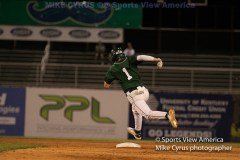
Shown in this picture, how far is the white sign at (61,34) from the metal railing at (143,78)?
2.49 metres

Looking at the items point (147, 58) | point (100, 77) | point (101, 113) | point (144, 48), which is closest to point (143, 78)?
point (100, 77)

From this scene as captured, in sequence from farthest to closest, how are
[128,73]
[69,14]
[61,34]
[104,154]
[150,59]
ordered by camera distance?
[61,34]
[69,14]
[128,73]
[150,59]
[104,154]

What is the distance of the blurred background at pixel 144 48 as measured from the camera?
25.6 metres

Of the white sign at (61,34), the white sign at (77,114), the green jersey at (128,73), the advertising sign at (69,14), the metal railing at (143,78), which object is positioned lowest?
A: the white sign at (77,114)

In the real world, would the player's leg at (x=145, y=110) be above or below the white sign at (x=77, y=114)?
above

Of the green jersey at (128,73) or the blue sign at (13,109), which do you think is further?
the blue sign at (13,109)

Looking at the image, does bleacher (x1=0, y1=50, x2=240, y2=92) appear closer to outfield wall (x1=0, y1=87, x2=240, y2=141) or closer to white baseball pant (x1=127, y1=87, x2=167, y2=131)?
outfield wall (x1=0, y1=87, x2=240, y2=141)

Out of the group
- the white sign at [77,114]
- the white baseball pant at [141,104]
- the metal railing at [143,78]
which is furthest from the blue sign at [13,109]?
the white baseball pant at [141,104]

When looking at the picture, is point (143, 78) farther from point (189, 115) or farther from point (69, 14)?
point (69, 14)

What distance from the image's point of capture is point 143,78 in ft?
86.8

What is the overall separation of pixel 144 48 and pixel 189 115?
21.0ft

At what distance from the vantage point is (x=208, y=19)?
1244 inches

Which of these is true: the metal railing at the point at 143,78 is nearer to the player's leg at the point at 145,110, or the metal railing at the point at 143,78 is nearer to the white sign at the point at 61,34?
the white sign at the point at 61,34

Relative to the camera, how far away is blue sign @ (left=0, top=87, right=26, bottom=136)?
2558cm
